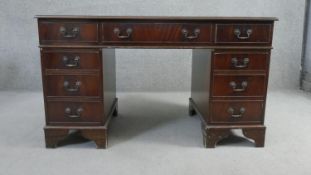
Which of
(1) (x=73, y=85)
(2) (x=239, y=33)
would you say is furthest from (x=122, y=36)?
(2) (x=239, y=33)

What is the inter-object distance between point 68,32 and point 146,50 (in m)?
1.60

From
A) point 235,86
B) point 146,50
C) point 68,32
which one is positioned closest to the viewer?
point 68,32

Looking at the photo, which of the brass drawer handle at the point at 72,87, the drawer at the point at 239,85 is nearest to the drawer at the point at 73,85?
the brass drawer handle at the point at 72,87

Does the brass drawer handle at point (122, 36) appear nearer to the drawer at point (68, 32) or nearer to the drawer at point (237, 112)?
the drawer at point (68, 32)

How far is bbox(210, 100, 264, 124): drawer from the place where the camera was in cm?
200

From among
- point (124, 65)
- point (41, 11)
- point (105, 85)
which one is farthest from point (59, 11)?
point (105, 85)

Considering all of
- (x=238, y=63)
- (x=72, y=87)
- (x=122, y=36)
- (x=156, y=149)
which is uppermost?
(x=122, y=36)

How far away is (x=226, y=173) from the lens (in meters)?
1.73

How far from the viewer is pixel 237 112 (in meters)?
2.02

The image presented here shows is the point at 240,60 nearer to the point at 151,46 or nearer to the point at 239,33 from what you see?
the point at 239,33

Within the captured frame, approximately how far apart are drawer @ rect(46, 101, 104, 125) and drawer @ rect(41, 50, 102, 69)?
226mm

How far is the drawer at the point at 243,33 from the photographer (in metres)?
1.90

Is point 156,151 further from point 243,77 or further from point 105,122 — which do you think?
point 243,77

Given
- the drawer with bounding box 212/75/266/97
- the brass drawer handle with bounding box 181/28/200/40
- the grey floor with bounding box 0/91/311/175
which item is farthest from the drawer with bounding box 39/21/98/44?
the drawer with bounding box 212/75/266/97
